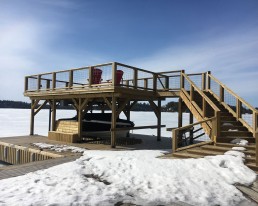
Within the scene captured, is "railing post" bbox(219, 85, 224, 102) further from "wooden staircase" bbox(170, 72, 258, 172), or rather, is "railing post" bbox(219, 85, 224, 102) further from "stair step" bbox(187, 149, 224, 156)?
"stair step" bbox(187, 149, 224, 156)

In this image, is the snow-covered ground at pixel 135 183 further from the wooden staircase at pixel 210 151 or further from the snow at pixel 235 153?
the wooden staircase at pixel 210 151

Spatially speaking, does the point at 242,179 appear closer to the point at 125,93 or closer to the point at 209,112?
the point at 209,112

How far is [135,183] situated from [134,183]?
0.02 m

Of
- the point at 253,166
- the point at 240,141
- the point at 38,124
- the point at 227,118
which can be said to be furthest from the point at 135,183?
the point at 38,124

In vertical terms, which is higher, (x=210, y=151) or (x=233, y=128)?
(x=233, y=128)

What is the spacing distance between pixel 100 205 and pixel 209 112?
7.78 meters

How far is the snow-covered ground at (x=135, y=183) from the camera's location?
15.3 feet

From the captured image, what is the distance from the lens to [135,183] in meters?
5.59

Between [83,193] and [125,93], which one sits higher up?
[125,93]

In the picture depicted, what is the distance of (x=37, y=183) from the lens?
5262 millimetres

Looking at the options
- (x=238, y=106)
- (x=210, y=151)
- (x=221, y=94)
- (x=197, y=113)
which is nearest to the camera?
(x=210, y=151)

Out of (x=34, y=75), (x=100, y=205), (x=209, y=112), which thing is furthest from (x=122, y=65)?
(x=100, y=205)

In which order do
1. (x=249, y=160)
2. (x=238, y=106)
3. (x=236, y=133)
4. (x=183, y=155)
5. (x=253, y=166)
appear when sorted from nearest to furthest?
(x=253, y=166) < (x=249, y=160) < (x=183, y=155) < (x=236, y=133) < (x=238, y=106)

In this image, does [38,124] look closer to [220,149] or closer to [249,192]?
[220,149]
